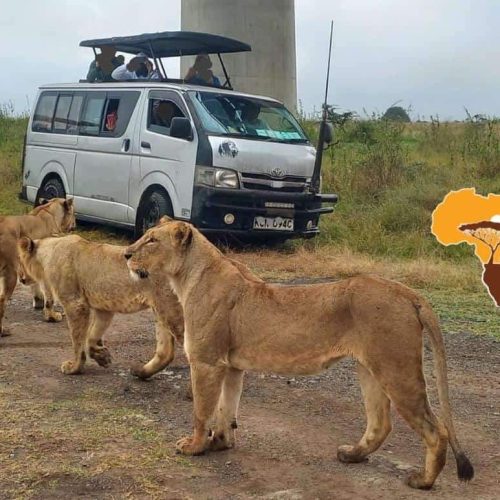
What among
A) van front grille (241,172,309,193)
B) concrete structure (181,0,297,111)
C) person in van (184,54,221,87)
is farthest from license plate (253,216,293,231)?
concrete structure (181,0,297,111)

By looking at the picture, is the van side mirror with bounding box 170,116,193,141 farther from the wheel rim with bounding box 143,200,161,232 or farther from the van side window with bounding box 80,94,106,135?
the van side window with bounding box 80,94,106,135

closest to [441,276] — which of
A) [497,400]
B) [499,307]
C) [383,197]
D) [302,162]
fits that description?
[499,307]

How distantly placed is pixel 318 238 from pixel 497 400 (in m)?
6.73

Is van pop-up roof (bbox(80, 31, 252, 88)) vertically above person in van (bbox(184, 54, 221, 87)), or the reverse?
van pop-up roof (bbox(80, 31, 252, 88))

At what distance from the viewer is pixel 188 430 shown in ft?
16.1

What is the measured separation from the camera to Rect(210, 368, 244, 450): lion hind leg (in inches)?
179

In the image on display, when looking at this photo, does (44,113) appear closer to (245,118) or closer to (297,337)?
(245,118)

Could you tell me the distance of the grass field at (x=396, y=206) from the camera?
9.23 m

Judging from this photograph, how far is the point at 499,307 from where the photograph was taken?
8094mm

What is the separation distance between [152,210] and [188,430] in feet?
20.8

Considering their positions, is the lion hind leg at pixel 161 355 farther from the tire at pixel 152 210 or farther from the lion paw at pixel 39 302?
the tire at pixel 152 210

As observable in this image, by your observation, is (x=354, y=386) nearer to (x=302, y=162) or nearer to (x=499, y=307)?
(x=499, y=307)

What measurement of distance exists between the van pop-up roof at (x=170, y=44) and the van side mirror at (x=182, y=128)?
159cm

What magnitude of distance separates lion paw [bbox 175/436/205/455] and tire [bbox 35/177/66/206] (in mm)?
8576
